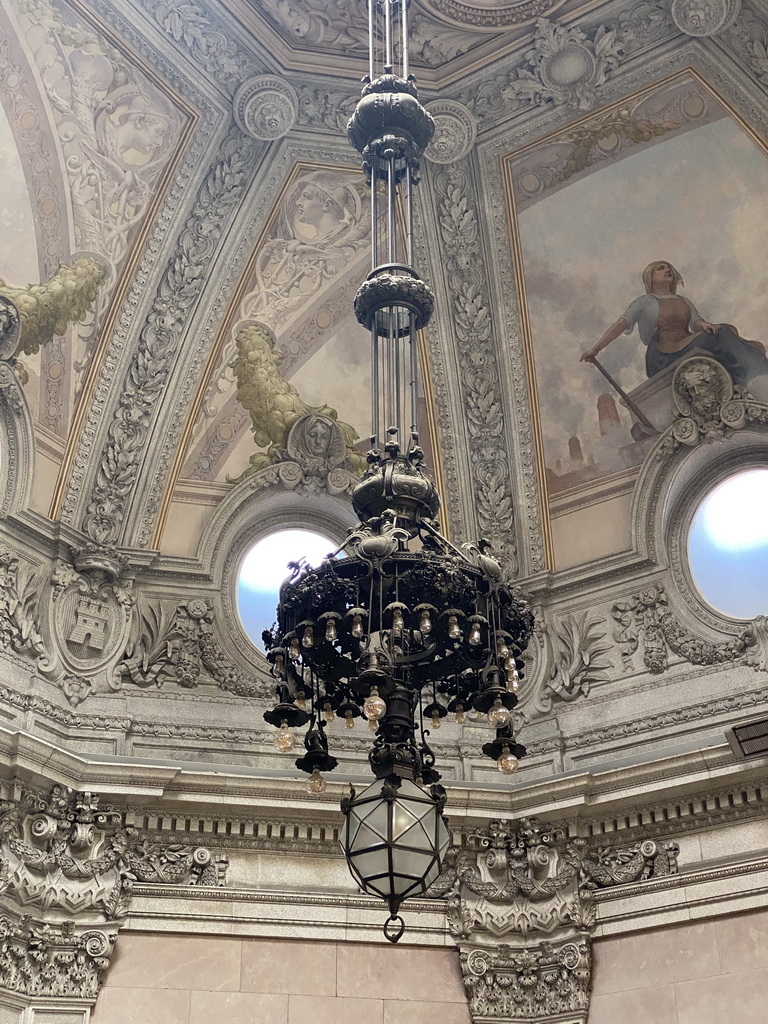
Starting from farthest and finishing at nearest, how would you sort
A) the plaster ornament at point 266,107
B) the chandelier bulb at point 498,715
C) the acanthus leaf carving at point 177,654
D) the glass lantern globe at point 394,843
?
the plaster ornament at point 266,107
the acanthus leaf carving at point 177,654
the chandelier bulb at point 498,715
the glass lantern globe at point 394,843

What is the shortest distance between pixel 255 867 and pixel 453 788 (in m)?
1.78

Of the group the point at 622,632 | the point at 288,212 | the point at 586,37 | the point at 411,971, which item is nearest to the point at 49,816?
the point at 411,971

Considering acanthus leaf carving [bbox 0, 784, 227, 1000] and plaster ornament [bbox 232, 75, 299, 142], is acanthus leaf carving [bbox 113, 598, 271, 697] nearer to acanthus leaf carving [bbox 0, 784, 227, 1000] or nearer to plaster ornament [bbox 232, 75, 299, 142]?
acanthus leaf carving [bbox 0, 784, 227, 1000]

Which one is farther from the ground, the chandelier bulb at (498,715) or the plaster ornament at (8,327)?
the plaster ornament at (8,327)

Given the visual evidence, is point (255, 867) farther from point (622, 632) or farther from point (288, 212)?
point (288, 212)

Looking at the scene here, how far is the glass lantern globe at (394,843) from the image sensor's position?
6812 mm

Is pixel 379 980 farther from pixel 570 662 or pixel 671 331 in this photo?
pixel 671 331

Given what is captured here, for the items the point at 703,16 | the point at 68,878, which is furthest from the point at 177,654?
the point at 703,16

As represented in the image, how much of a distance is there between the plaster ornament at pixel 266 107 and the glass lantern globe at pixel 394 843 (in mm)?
7968

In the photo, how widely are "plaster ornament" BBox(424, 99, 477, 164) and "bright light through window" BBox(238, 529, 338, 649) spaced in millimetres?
3936

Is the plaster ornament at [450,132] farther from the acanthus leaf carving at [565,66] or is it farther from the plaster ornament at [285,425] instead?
the plaster ornament at [285,425]

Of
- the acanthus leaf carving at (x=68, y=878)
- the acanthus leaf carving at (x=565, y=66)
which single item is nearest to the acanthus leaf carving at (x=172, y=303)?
the acanthus leaf carving at (x=565, y=66)

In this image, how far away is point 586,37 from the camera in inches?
494

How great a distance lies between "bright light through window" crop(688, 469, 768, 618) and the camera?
12195 mm
